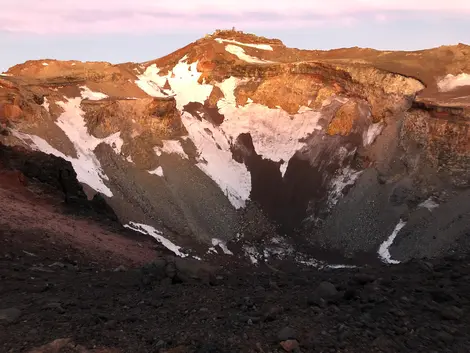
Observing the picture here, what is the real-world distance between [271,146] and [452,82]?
19.4m

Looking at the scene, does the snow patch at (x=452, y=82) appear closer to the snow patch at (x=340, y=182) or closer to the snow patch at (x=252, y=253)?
the snow patch at (x=340, y=182)

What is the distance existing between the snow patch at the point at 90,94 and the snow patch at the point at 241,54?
18768mm

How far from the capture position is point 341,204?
38.6m

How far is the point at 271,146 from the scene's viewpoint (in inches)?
1818

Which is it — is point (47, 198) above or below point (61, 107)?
below

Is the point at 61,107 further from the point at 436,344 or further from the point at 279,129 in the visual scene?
the point at 436,344

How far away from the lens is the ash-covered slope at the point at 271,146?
115 feet

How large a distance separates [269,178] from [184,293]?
34124 mm

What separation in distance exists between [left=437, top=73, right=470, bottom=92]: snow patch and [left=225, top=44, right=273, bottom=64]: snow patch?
20.8m

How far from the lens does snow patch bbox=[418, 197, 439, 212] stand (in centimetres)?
3358

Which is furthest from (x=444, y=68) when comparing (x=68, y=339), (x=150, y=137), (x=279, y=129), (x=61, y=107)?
(x=68, y=339)

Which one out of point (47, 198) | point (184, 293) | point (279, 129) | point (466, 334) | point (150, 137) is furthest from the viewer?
point (279, 129)

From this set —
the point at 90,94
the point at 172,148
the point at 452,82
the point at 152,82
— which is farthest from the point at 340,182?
the point at 152,82

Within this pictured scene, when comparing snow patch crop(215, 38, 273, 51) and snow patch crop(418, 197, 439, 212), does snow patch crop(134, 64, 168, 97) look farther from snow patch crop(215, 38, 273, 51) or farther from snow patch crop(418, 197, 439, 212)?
snow patch crop(418, 197, 439, 212)
